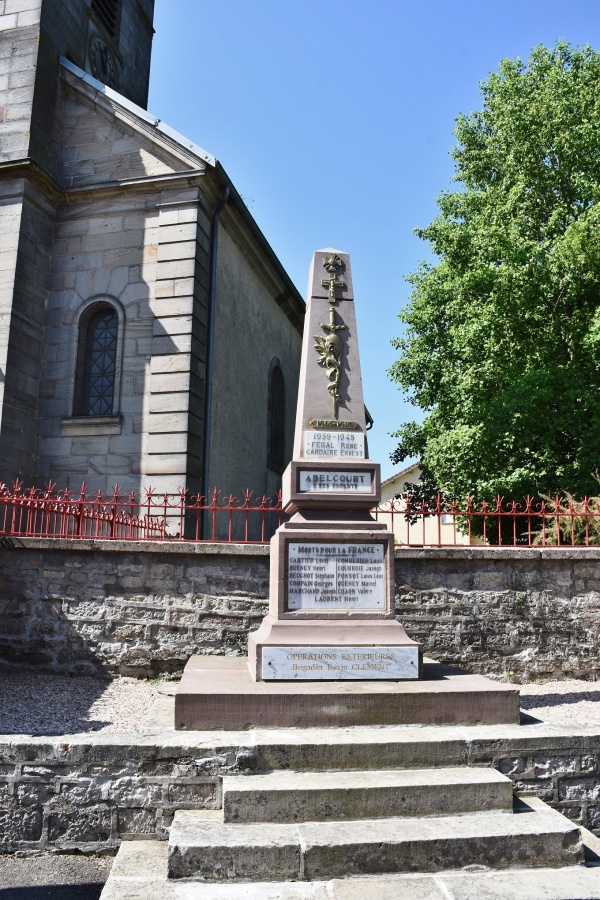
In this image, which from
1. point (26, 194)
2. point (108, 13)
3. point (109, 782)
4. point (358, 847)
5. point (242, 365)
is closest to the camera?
point (358, 847)

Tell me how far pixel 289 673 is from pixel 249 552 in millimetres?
2465

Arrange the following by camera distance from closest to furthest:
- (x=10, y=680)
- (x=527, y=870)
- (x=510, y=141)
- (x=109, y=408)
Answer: (x=527, y=870)
(x=10, y=680)
(x=109, y=408)
(x=510, y=141)

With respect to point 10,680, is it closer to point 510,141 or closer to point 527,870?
point 527,870

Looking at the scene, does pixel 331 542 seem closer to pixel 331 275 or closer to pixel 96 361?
pixel 331 275

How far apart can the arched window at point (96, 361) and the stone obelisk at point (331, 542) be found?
607cm

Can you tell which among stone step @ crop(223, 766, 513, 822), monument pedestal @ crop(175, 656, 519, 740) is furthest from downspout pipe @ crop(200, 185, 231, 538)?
stone step @ crop(223, 766, 513, 822)

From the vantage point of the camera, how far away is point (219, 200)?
1173 centimetres

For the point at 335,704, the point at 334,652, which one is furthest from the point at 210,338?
the point at 335,704

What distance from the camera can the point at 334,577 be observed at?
5473 mm

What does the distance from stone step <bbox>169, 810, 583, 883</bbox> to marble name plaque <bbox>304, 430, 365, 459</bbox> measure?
2.84 meters

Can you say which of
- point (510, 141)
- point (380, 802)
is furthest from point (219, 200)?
point (380, 802)

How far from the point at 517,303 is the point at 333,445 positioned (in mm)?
8922

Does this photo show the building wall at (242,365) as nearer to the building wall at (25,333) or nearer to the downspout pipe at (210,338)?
the downspout pipe at (210,338)

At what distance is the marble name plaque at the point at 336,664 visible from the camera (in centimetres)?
510
